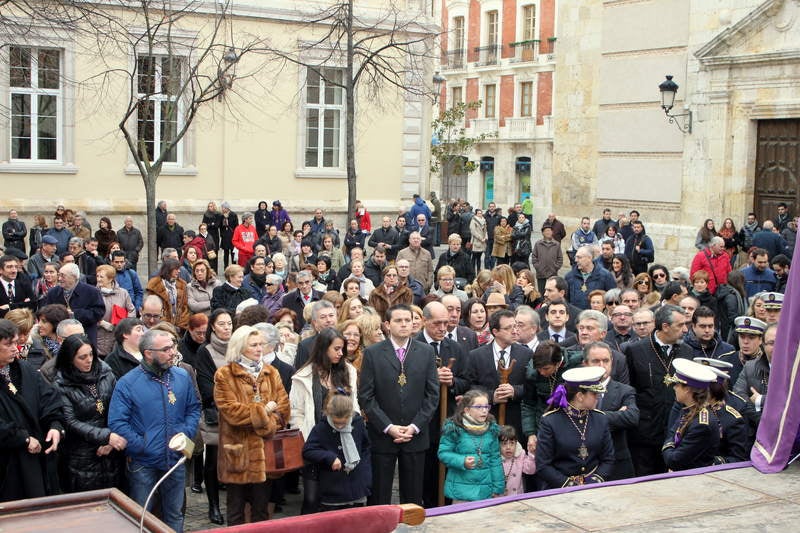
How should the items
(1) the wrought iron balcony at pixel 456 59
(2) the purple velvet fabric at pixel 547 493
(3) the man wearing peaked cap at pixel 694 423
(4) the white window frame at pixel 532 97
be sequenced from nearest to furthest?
(2) the purple velvet fabric at pixel 547 493
(3) the man wearing peaked cap at pixel 694 423
(4) the white window frame at pixel 532 97
(1) the wrought iron balcony at pixel 456 59

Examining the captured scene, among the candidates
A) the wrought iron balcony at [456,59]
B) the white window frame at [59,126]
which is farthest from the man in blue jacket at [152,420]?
the wrought iron balcony at [456,59]

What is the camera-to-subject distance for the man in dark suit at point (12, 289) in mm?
12125

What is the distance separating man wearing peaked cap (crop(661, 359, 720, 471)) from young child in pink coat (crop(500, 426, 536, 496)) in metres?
1.01

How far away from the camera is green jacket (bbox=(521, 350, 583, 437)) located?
8266mm

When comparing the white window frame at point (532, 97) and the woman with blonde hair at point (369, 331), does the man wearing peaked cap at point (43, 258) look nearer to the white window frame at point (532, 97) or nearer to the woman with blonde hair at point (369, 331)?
the woman with blonde hair at point (369, 331)

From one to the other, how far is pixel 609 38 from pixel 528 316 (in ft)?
60.1

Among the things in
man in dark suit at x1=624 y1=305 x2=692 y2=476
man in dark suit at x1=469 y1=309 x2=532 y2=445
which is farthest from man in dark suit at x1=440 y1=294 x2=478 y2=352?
man in dark suit at x1=624 y1=305 x2=692 y2=476

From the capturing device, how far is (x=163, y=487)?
7496mm

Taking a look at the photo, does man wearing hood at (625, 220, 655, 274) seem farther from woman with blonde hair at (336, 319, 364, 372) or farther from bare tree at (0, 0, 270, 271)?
woman with blonde hair at (336, 319, 364, 372)

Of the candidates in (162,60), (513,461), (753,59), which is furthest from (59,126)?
(513,461)

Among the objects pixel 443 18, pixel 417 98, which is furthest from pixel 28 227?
pixel 443 18

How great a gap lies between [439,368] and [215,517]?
206 cm

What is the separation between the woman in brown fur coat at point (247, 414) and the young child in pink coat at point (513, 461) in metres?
1.57

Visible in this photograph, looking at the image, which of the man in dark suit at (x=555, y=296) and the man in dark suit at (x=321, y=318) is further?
the man in dark suit at (x=555, y=296)
